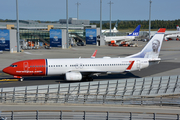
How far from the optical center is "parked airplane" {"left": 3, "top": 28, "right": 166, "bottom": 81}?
37750mm

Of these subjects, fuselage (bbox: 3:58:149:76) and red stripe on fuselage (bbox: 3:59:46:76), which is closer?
red stripe on fuselage (bbox: 3:59:46:76)

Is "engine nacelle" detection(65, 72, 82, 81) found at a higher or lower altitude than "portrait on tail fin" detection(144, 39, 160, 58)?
lower

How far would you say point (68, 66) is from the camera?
38.5 metres

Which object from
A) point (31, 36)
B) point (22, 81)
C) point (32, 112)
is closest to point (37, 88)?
point (32, 112)

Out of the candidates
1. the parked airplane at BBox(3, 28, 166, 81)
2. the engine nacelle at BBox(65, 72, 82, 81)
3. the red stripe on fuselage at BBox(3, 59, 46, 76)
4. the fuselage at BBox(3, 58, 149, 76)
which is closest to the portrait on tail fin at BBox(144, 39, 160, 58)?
the parked airplane at BBox(3, 28, 166, 81)

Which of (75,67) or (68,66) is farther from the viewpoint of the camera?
(75,67)

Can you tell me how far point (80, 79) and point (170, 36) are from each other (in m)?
124

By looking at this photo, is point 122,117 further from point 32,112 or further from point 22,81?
point 22,81

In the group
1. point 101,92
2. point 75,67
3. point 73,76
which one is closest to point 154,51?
point 75,67

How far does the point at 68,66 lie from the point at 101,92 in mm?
12547

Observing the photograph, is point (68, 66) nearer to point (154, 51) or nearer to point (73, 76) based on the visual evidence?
point (73, 76)

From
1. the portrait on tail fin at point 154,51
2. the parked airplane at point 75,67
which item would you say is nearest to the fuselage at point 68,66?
the parked airplane at point 75,67

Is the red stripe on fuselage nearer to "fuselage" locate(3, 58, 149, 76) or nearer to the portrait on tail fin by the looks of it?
"fuselage" locate(3, 58, 149, 76)

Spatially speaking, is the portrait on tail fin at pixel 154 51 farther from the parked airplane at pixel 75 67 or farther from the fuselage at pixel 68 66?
the fuselage at pixel 68 66
